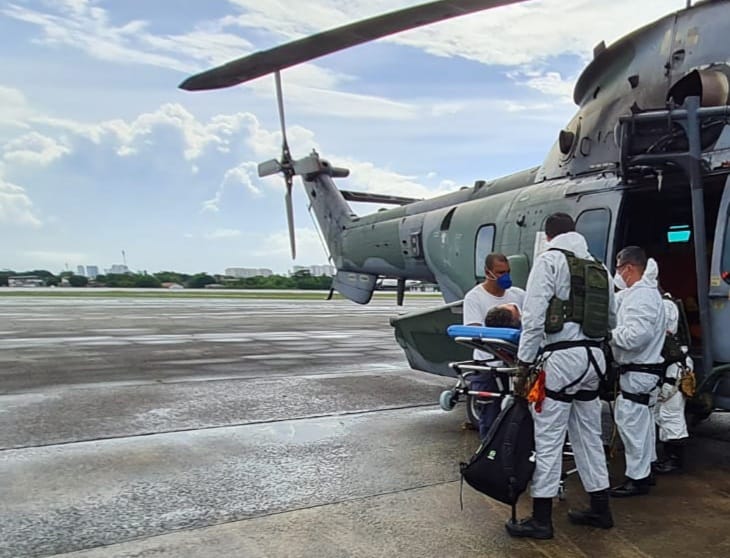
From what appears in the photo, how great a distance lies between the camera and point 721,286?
4531 millimetres

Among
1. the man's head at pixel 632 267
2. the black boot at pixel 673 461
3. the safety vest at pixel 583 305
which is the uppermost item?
the man's head at pixel 632 267

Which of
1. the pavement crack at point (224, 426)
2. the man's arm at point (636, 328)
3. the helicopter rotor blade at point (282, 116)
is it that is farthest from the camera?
the helicopter rotor blade at point (282, 116)

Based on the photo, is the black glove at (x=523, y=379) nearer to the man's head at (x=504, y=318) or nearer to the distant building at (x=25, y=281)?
the man's head at (x=504, y=318)

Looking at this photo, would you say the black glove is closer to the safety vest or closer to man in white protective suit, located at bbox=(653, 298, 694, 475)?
the safety vest

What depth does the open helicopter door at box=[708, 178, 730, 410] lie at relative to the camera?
4484mm

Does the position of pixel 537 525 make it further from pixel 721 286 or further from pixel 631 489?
pixel 721 286

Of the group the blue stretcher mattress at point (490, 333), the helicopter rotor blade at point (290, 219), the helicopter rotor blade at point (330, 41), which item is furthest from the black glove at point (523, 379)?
the helicopter rotor blade at point (290, 219)

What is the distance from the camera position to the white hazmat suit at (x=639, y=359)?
3.94 m

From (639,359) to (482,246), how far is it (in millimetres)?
3564

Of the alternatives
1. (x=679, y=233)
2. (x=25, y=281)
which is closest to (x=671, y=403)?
(x=679, y=233)

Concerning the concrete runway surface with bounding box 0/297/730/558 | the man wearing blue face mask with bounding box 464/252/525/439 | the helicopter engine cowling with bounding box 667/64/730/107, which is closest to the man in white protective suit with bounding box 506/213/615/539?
the concrete runway surface with bounding box 0/297/730/558

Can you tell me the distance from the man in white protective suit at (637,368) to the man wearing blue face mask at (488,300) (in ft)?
Answer: 3.01

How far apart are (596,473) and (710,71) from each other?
357 centimetres

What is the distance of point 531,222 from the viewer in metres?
6.49
